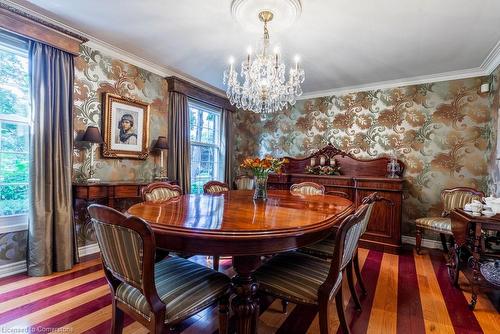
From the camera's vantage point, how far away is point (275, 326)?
1.75 metres

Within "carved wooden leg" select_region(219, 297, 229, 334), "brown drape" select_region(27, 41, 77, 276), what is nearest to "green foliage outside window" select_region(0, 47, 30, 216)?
"brown drape" select_region(27, 41, 77, 276)

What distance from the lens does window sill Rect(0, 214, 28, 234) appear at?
2.35 meters

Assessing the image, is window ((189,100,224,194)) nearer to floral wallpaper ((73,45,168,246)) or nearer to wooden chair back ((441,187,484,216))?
floral wallpaper ((73,45,168,246))

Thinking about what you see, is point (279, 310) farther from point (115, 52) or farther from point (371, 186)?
point (115, 52)

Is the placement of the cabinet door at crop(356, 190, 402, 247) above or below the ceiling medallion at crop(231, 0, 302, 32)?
below

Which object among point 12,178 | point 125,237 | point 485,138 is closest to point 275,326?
point 125,237

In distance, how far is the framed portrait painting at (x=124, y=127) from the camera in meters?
3.02

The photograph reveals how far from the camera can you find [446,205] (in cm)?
328

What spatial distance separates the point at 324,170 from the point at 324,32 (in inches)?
87.2

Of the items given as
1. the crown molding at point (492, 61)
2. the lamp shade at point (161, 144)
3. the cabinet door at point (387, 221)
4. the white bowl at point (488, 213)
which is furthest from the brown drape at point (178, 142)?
the crown molding at point (492, 61)

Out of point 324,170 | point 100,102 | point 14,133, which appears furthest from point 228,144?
point 14,133

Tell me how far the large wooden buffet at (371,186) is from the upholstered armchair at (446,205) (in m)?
0.28

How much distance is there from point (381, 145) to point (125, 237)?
3.92 m

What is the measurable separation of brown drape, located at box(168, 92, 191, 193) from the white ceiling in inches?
21.5
